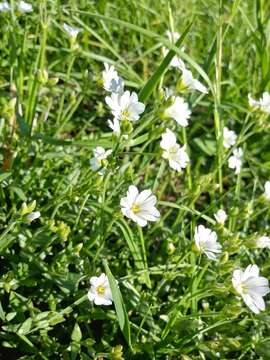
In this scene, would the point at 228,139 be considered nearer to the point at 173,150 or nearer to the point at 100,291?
the point at 173,150

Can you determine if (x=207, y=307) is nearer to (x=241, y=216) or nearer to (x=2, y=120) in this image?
(x=241, y=216)

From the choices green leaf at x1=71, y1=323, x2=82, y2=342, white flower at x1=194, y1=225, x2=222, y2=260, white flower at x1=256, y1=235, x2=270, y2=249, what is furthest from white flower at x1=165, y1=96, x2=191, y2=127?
green leaf at x1=71, y1=323, x2=82, y2=342

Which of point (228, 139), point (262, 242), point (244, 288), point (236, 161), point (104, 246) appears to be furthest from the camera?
point (228, 139)

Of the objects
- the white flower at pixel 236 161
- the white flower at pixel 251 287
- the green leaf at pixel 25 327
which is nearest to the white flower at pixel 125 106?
the white flower at pixel 251 287

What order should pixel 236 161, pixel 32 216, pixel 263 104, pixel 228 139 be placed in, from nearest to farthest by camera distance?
pixel 32 216
pixel 263 104
pixel 236 161
pixel 228 139

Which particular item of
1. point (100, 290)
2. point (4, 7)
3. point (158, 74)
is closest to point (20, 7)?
point (4, 7)

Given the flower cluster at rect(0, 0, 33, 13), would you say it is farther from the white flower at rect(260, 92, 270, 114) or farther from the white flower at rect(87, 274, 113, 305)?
the white flower at rect(87, 274, 113, 305)
